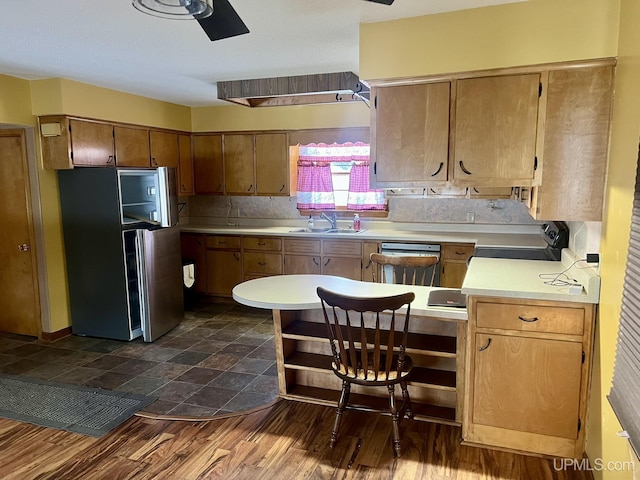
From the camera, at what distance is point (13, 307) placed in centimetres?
434

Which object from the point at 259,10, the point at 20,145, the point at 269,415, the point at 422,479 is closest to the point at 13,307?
the point at 20,145

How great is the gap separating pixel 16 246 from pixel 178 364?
2068mm

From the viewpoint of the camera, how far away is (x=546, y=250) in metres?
3.42

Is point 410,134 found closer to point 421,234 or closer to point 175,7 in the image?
point 175,7

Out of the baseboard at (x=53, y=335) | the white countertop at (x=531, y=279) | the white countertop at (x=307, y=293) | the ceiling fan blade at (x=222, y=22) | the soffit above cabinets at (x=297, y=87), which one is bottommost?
the baseboard at (x=53, y=335)

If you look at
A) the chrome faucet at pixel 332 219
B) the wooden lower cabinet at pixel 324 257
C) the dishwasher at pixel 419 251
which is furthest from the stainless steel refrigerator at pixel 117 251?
the dishwasher at pixel 419 251

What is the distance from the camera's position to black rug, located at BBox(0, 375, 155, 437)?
2.72 m

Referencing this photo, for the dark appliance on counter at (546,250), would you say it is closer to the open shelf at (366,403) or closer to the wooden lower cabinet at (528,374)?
the wooden lower cabinet at (528,374)

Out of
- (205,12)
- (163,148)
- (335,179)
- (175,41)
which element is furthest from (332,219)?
(205,12)

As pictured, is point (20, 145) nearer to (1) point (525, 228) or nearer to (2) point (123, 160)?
(2) point (123, 160)

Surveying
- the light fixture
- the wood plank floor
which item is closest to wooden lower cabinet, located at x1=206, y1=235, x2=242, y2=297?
the wood plank floor

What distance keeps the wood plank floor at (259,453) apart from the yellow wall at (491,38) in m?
2.03

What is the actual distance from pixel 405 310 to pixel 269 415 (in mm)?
1109

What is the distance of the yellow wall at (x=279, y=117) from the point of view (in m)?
4.81
